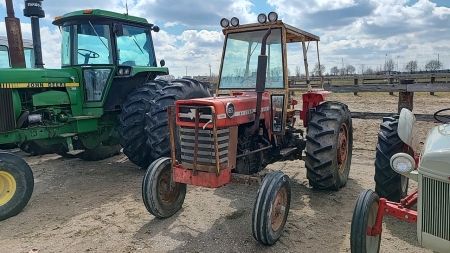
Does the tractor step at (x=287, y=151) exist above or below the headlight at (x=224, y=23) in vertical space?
below

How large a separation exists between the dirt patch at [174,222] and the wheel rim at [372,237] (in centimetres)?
52

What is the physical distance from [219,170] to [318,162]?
1.54 metres

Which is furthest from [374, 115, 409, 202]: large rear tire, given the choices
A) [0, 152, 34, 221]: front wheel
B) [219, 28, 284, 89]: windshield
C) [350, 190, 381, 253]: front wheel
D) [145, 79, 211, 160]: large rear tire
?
[0, 152, 34, 221]: front wheel

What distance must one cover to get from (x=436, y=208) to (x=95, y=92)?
5.48m

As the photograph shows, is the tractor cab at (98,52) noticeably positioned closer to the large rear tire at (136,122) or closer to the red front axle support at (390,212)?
the large rear tire at (136,122)

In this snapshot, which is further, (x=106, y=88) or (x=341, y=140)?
(x=106, y=88)

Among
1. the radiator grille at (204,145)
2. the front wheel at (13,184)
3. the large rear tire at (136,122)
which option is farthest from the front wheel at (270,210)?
the front wheel at (13,184)

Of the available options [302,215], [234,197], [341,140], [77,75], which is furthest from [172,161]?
[77,75]

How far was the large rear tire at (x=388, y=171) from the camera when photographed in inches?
164

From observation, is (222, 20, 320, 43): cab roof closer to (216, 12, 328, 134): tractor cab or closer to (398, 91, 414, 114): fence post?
(216, 12, 328, 134): tractor cab

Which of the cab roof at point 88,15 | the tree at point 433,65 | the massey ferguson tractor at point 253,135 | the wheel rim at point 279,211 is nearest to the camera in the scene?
the wheel rim at point 279,211

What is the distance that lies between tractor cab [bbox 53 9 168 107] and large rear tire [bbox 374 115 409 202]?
4312 mm

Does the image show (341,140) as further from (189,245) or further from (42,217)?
(42,217)

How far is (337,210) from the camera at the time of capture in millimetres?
4582
